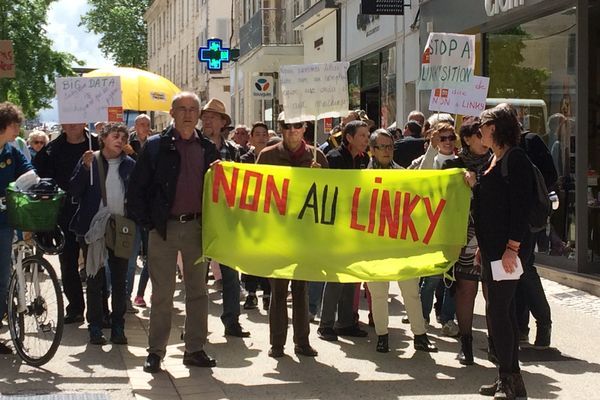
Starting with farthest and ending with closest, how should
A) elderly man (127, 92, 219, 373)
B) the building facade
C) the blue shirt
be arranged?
1. the building facade
2. the blue shirt
3. elderly man (127, 92, 219, 373)

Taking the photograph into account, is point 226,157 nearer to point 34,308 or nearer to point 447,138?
point 447,138

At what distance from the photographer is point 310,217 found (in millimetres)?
7719

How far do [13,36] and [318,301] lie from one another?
3162 cm

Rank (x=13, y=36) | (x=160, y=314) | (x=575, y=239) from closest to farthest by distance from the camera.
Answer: (x=160, y=314) → (x=575, y=239) → (x=13, y=36)

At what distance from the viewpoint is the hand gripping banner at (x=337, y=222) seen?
766 centimetres

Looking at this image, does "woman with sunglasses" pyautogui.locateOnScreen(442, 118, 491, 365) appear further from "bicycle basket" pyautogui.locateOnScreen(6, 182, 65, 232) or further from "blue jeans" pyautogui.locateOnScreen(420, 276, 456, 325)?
"bicycle basket" pyautogui.locateOnScreen(6, 182, 65, 232)

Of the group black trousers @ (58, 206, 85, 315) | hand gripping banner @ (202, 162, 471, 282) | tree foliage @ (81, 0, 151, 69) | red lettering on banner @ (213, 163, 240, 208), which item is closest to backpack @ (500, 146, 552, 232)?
hand gripping banner @ (202, 162, 471, 282)

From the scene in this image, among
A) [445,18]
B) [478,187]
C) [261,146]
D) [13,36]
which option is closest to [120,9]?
[13,36]

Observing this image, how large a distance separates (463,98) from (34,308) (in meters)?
4.55

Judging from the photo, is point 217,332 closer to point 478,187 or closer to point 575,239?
point 478,187

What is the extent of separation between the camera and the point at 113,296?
341 inches

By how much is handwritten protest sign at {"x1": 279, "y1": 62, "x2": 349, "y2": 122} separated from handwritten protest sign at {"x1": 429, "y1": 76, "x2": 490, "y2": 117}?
1933 millimetres

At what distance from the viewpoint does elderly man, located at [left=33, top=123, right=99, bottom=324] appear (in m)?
9.55

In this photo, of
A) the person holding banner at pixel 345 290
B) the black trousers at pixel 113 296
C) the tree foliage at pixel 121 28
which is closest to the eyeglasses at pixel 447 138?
the person holding banner at pixel 345 290
